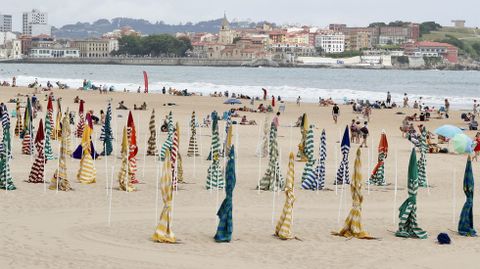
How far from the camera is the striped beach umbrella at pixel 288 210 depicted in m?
14.5

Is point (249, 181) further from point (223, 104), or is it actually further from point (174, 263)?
point (223, 104)

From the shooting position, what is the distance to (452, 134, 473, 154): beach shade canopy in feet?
83.6

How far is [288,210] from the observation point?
1448cm

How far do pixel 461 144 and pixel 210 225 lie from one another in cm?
1179

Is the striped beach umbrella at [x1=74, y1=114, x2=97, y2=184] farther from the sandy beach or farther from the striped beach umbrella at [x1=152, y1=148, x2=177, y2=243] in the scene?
the striped beach umbrella at [x1=152, y1=148, x2=177, y2=243]

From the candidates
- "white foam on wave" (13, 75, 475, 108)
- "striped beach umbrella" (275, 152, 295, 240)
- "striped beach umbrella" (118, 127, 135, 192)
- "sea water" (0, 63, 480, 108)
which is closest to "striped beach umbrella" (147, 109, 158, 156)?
"striped beach umbrella" (118, 127, 135, 192)

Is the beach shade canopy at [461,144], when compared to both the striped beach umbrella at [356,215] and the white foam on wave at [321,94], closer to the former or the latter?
the striped beach umbrella at [356,215]

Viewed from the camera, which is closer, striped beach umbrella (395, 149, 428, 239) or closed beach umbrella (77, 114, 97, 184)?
striped beach umbrella (395, 149, 428, 239)

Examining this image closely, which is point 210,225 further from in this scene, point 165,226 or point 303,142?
point 303,142

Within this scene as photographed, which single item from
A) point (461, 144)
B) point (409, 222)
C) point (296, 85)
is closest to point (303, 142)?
point (461, 144)

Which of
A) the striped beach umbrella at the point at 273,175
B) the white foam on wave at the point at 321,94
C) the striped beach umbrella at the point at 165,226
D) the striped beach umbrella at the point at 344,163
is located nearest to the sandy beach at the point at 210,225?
the striped beach umbrella at the point at 165,226

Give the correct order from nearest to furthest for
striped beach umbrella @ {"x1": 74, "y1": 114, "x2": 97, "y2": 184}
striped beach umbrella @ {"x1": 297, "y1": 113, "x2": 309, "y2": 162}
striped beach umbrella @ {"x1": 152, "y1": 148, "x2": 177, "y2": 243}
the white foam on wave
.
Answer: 1. striped beach umbrella @ {"x1": 152, "y1": 148, "x2": 177, "y2": 243}
2. striped beach umbrella @ {"x1": 74, "y1": 114, "x2": 97, "y2": 184}
3. striped beach umbrella @ {"x1": 297, "y1": 113, "x2": 309, "y2": 162}
4. the white foam on wave

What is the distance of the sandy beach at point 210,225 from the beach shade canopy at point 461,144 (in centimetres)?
168

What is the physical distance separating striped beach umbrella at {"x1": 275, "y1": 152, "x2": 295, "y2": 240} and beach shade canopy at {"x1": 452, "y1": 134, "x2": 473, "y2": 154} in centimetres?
1195
